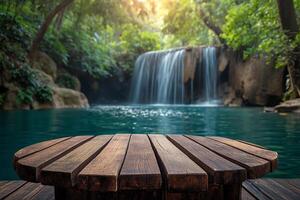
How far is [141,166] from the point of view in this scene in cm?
120

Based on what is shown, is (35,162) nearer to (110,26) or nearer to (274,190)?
(274,190)

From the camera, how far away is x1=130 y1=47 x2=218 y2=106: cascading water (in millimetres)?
19406

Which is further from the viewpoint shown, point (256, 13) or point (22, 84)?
point (22, 84)

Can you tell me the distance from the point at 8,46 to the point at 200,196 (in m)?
14.5

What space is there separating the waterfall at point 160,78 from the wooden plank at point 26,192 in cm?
1810

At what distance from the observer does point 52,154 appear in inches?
55.1

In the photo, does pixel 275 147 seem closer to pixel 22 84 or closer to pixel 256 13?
pixel 256 13

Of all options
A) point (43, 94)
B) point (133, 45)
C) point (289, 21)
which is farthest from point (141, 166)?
point (133, 45)

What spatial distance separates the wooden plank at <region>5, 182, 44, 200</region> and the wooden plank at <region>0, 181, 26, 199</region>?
33 millimetres

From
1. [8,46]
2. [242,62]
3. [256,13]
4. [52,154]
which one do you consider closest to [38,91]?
[8,46]

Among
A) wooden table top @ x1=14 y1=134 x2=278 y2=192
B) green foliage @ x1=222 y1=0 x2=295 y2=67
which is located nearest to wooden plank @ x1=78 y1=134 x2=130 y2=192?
wooden table top @ x1=14 y1=134 x2=278 y2=192

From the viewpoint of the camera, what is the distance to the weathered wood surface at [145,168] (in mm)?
1081

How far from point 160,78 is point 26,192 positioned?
19.1 m

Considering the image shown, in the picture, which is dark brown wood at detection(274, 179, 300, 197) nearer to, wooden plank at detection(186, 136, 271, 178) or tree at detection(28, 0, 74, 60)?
wooden plank at detection(186, 136, 271, 178)
